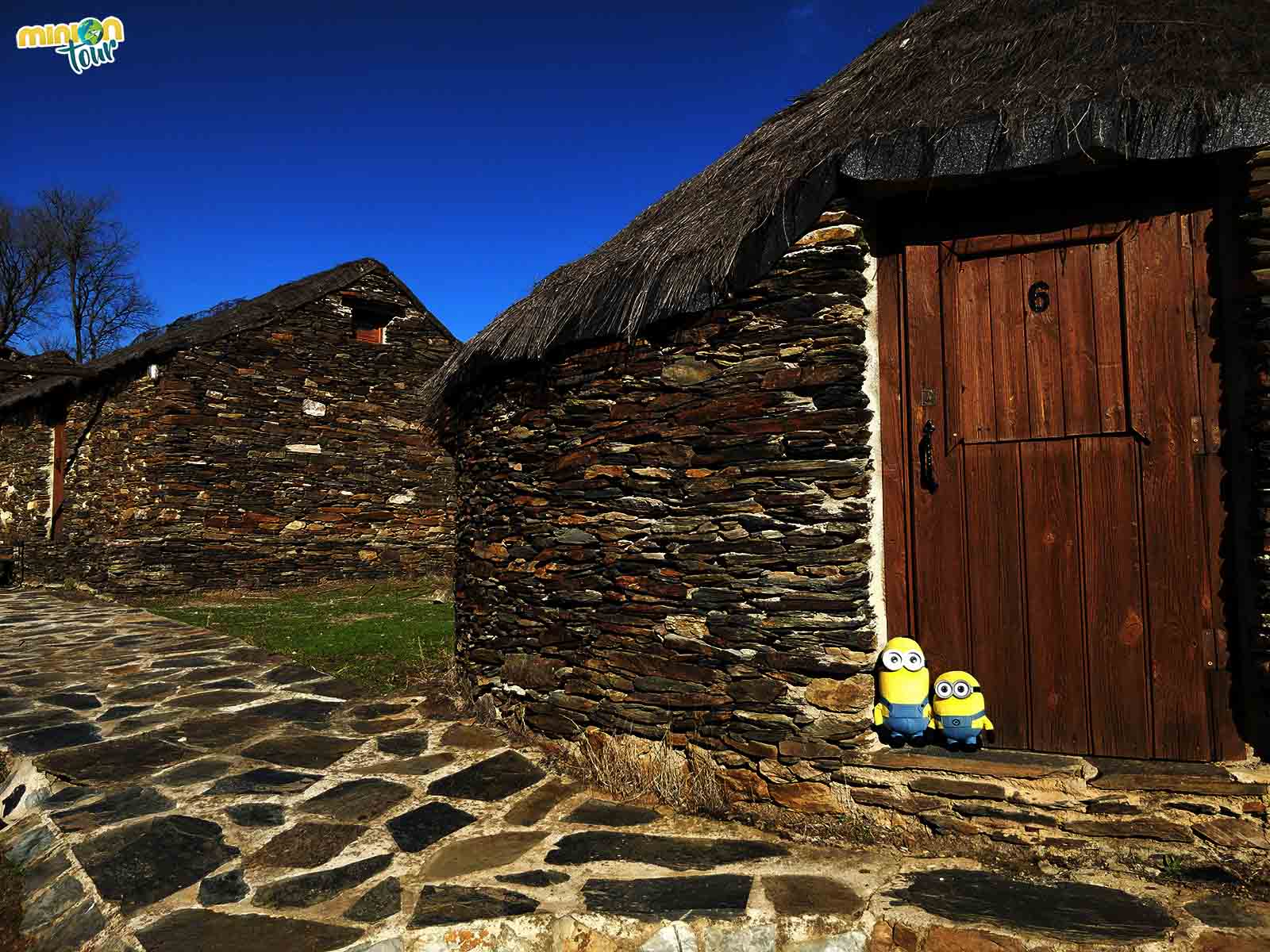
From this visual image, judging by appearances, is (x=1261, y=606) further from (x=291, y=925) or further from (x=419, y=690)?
(x=419, y=690)

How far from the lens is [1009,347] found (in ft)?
10.6

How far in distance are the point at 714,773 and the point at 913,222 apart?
259 centimetres

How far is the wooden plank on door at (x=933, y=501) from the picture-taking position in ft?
10.7

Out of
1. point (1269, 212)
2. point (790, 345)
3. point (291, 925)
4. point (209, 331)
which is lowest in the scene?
point (291, 925)

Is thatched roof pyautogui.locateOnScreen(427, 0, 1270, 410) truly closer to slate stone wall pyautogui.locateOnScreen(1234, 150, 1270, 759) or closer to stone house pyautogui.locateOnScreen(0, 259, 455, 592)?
slate stone wall pyautogui.locateOnScreen(1234, 150, 1270, 759)

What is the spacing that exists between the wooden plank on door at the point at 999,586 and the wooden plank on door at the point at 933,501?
0.16ft

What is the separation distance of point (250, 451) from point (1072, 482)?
12.4 m

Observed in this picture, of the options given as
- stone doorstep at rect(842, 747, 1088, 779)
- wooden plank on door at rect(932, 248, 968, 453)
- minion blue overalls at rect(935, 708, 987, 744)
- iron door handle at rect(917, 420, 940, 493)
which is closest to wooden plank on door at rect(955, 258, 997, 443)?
wooden plank on door at rect(932, 248, 968, 453)

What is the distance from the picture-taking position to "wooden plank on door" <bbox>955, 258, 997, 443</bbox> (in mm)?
3244

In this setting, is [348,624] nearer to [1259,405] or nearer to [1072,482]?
[1072,482]

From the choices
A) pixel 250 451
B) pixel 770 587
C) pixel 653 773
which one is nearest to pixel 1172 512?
pixel 770 587

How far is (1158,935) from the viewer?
→ 7.57ft

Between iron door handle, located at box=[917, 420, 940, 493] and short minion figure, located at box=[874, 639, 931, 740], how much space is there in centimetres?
69

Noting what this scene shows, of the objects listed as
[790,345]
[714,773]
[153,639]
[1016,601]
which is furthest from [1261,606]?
[153,639]
